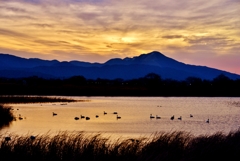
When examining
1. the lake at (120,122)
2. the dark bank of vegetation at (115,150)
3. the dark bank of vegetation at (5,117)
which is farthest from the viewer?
the dark bank of vegetation at (5,117)

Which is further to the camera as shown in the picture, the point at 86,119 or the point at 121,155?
the point at 86,119

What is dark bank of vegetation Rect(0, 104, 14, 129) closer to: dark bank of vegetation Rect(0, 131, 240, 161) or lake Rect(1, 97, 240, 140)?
lake Rect(1, 97, 240, 140)

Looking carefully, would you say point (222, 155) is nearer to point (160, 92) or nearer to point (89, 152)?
point (89, 152)

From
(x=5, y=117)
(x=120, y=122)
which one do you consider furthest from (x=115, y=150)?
(x=120, y=122)

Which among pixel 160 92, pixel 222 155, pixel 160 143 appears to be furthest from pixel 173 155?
pixel 160 92

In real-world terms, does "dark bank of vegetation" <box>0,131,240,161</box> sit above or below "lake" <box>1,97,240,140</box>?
above

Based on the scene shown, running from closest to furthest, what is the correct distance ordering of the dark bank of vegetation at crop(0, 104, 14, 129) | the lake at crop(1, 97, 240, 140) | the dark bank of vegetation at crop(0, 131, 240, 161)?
1. the dark bank of vegetation at crop(0, 131, 240, 161)
2. the lake at crop(1, 97, 240, 140)
3. the dark bank of vegetation at crop(0, 104, 14, 129)

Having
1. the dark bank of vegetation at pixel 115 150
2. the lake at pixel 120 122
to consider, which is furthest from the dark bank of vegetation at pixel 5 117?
the dark bank of vegetation at pixel 115 150

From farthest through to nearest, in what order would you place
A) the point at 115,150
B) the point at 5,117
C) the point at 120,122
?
the point at 120,122
the point at 5,117
the point at 115,150

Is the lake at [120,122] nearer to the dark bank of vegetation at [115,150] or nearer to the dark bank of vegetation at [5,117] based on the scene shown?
the dark bank of vegetation at [5,117]

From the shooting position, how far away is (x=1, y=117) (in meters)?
33.7

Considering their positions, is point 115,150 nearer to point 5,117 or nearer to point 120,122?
point 5,117

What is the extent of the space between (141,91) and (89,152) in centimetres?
10009

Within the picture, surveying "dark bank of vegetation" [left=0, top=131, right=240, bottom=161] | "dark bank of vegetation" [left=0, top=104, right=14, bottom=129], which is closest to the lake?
"dark bank of vegetation" [left=0, top=104, right=14, bottom=129]
